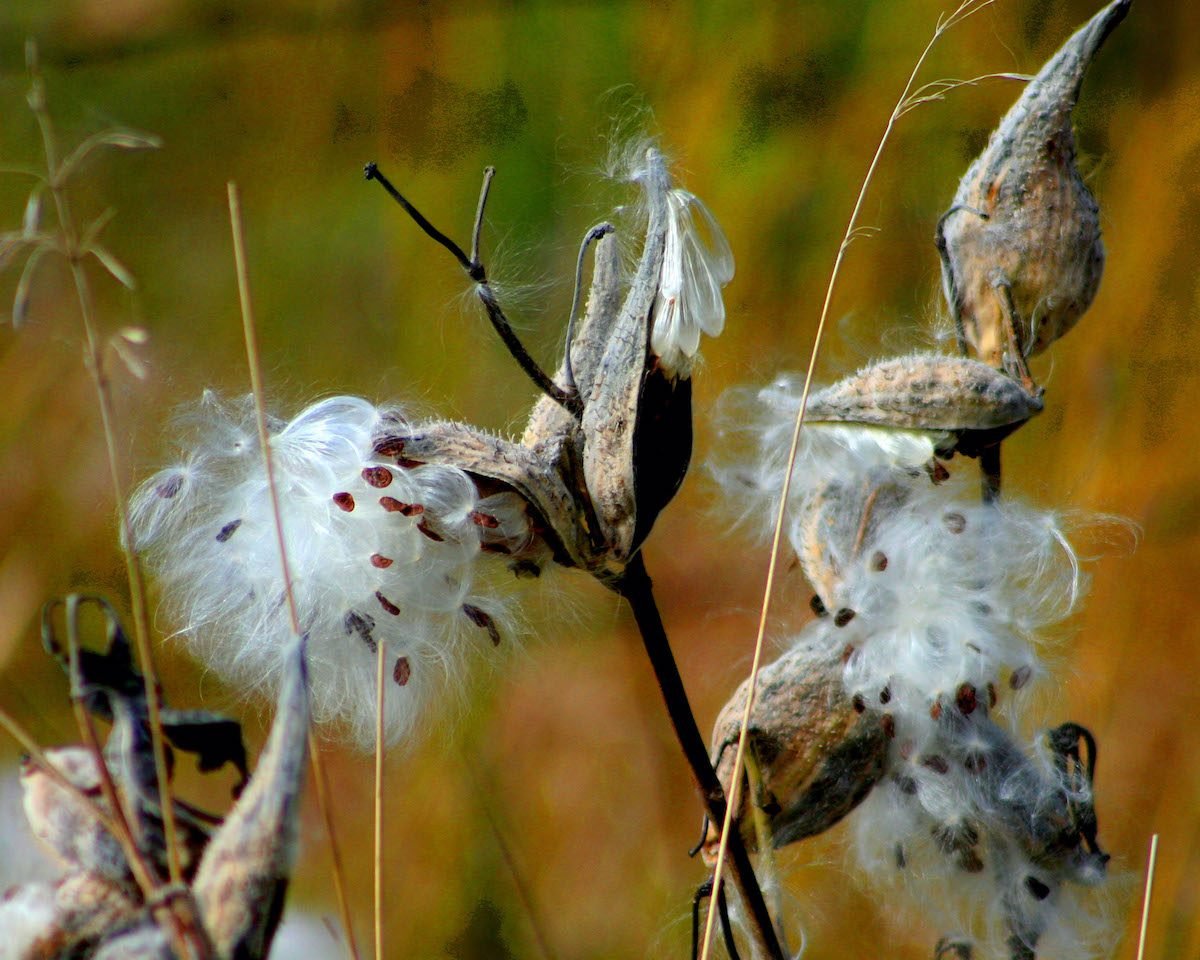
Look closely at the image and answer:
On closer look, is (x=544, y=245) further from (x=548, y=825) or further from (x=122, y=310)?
(x=548, y=825)

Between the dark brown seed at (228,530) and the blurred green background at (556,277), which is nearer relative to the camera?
the dark brown seed at (228,530)

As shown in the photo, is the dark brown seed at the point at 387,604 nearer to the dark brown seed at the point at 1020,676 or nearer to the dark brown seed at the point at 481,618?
the dark brown seed at the point at 481,618

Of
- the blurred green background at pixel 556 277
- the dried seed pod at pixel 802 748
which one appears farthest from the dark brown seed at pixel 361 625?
the blurred green background at pixel 556 277

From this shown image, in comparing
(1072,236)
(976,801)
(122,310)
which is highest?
(122,310)

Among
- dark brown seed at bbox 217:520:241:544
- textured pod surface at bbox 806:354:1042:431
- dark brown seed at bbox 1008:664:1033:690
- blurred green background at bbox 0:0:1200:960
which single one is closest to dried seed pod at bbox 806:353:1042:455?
textured pod surface at bbox 806:354:1042:431

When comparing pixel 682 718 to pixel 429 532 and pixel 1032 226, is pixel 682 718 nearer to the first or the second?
pixel 429 532

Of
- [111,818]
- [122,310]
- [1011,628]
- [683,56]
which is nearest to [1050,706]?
[1011,628]

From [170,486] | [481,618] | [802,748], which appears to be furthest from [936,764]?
[170,486]
